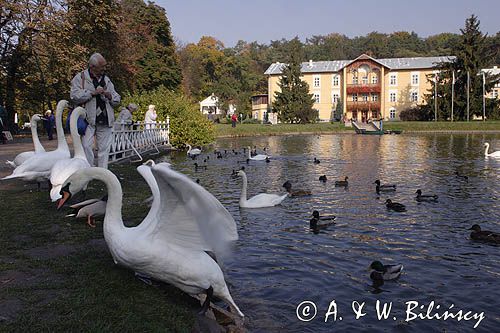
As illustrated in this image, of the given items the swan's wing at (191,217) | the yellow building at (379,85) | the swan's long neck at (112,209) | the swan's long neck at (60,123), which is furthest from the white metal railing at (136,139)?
the yellow building at (379,85)

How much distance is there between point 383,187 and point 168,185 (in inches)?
408

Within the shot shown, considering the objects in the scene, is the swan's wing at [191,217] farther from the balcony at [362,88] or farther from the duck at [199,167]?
the balcony at [362,88]

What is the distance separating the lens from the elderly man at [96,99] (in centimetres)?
833

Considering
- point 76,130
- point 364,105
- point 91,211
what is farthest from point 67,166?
point 364,105

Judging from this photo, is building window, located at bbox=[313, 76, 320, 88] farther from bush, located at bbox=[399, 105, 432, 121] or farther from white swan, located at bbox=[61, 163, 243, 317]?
white swan, located at bbox=[61, 163, 243, 317]

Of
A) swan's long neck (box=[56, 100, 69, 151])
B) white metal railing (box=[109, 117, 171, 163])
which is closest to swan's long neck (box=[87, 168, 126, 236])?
swan's long neck (box=[56, 100, 69, 151])

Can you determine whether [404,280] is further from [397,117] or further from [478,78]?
[397,117]

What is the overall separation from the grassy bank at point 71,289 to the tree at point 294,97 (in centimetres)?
6566

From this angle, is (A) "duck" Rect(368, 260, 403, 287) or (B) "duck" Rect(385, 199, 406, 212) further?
(B) "duck" Rect(385, 199, 406, 212)

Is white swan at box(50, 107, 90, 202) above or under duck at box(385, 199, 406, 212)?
above

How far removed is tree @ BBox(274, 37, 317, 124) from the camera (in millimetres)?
71438

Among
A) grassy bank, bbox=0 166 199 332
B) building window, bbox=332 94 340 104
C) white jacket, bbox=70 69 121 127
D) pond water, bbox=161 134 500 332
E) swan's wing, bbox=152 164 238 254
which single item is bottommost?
pond water, bbox=161 134 500 332

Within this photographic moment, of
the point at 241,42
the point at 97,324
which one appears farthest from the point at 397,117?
the point at 97,324

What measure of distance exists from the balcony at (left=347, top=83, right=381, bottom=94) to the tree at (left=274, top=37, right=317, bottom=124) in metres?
10.4
